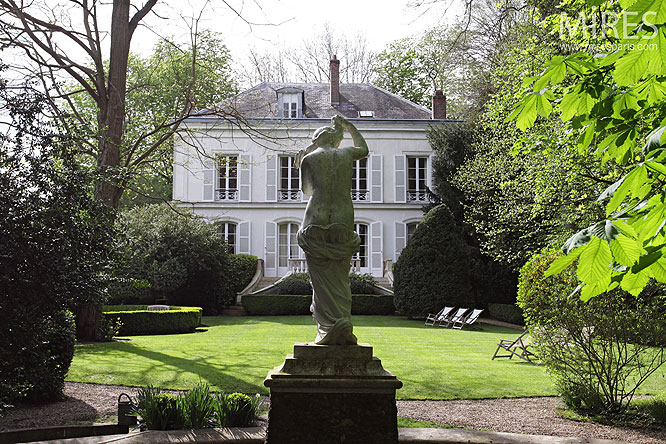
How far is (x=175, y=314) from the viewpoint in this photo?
16219 millimetres

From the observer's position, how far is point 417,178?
92.2ft

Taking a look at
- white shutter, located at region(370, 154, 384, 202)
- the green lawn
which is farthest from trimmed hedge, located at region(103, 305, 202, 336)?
white shutter, located at region(370, 154, 384, 202)

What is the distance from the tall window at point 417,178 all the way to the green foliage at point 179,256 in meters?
10.1

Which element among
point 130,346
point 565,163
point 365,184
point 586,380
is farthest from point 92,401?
point 365,184

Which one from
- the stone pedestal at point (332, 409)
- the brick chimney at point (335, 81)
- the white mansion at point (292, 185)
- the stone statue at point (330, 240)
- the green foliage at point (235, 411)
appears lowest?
the green foliage at point (235, 411)

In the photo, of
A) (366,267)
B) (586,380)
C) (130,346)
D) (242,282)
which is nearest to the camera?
(586,380)

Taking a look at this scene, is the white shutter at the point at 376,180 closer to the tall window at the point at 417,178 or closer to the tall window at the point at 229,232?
the tall window at the point at 417,178

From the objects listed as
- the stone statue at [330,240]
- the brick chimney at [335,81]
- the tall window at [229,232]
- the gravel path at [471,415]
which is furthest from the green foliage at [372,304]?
the stone statue at [330,240]

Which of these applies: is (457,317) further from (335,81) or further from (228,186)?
(335,81)

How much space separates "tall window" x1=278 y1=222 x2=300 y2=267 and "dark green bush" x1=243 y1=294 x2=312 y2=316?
20.6 ft

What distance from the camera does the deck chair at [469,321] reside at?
1720 cm

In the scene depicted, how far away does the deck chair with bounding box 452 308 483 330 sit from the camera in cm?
1720

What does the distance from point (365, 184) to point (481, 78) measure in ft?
24.8

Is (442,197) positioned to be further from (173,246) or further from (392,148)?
(173,246)
